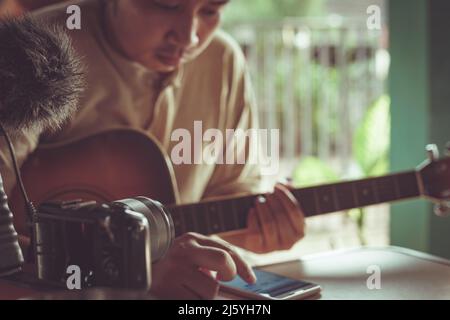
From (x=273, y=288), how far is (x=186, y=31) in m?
0.51

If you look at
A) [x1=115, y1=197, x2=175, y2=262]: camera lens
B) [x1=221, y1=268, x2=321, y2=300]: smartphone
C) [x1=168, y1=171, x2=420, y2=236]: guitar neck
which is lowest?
[x1=221, y1=268, x2=321, y2=300]: smartphone

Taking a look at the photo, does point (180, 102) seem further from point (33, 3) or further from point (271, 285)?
point (271, 285)

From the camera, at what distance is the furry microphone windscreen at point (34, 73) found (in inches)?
25.5

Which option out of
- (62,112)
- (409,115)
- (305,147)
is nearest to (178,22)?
(62,112)

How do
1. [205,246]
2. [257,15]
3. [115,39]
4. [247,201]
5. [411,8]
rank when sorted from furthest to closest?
1. [257,15]
2. [411,8]
3. [115,39]
4. [247,201]
5. [205,246]

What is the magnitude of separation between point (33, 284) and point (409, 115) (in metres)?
1.28

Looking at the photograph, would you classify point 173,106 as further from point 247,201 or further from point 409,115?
point 409,115

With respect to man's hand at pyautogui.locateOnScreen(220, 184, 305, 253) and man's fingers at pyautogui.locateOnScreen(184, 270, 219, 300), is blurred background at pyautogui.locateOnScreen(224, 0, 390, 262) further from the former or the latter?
man's fingers at pyautogui.locateOnScreen(184, 270, 219, 300)

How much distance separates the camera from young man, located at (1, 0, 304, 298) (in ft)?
3.47

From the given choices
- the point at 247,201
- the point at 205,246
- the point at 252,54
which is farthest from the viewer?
the point at 252,54

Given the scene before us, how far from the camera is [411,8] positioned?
1.69 metres

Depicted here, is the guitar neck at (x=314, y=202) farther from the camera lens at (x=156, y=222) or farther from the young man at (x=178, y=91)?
the camera lens at (x=156, y=222)

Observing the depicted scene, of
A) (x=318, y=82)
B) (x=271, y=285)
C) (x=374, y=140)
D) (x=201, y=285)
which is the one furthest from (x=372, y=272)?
(x=318, y=82)

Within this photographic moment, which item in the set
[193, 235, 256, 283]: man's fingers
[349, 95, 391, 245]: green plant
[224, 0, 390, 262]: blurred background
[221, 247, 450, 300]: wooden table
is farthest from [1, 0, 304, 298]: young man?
[224, 0, 390, 262]: blurred background
